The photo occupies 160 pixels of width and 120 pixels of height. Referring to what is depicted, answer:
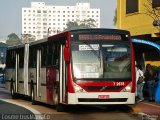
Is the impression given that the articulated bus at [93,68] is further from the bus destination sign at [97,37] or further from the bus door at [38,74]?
the bus door at [38,74]

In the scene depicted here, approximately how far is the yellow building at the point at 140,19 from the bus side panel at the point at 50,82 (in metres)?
11.0

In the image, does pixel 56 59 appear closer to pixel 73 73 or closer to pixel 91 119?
pixel 73 73

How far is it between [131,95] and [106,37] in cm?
213

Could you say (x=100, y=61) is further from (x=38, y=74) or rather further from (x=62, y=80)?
(x=38, y=74)

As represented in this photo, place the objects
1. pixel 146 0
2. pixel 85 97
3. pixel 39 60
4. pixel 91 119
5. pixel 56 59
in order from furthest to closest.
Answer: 1. pixel 146 0
2. pixel 39 60
3. pixel 56 59
4. pixel 85 97
5. pixel 91 119

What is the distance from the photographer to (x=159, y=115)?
1555 cm

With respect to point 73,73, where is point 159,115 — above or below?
below

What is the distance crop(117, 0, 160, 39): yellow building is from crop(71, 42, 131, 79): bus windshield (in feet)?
42.5

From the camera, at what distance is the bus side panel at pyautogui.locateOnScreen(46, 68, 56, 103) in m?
19.0

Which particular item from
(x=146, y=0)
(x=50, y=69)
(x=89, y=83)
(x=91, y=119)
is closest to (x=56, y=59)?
(x=50, y=69)

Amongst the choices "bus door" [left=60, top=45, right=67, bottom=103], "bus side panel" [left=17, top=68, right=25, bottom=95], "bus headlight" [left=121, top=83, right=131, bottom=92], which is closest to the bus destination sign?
"bus door" [left=60, top=45, right=67, bottom=103]

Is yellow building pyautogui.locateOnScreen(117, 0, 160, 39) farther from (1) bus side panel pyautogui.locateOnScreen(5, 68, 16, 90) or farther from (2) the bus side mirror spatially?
(2) the bus side mirror

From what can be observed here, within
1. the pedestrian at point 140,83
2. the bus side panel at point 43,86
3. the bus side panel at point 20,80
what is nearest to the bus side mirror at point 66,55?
the bus side panel at point 43,86

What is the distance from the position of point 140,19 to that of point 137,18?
471mm
